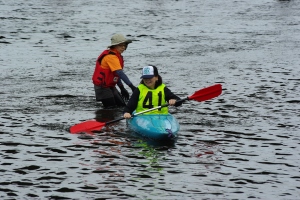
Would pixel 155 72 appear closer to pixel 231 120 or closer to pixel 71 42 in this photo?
pixel 231 120

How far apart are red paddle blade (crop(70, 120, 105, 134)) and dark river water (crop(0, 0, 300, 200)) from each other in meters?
0.19

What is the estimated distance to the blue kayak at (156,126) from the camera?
12594 mm

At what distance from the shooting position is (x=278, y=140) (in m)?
13.1

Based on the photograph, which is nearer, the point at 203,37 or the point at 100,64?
the point at 100,64

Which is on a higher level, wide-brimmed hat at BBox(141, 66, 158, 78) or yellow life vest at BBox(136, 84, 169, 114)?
wide-brimmed hat at BBox(141, 66, 158, 78)

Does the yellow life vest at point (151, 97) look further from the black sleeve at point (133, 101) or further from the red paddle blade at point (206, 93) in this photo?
the red paddle blade at point (206, 93)

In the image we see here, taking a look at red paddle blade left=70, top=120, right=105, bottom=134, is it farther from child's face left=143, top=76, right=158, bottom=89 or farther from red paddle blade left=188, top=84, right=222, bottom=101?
red paddle blade left=188, top=84, right=222, bottom=101

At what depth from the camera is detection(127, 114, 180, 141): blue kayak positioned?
1259cm

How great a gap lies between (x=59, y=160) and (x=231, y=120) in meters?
4.33

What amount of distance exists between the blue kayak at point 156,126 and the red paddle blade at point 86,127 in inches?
25.1

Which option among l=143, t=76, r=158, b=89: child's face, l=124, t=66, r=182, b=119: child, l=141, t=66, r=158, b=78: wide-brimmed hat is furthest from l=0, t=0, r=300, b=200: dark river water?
l=141, t=66, r=158, b=78: wide-brimmed hat

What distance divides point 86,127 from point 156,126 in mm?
1351

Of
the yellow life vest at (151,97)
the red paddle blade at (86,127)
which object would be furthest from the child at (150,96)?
the red paddle blade at (86,127)

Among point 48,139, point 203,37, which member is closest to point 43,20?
point 203,37
